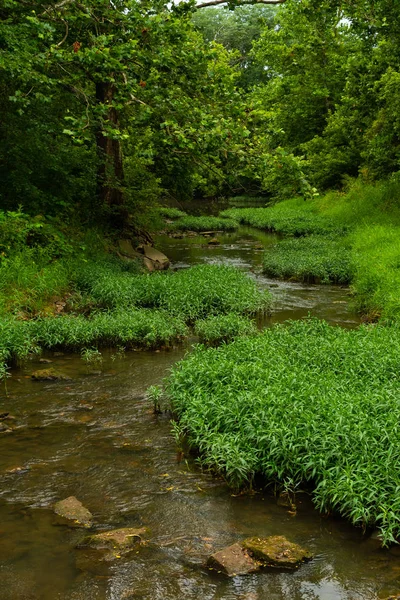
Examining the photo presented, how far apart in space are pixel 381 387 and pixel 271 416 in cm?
176

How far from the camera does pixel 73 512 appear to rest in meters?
5.18

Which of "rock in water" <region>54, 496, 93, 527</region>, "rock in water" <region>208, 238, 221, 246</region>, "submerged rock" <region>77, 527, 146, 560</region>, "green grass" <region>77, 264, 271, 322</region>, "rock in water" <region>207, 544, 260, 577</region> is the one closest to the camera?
"rock in water" <region>207, 544, 260, 577</region>

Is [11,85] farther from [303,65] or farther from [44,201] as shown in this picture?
[303,65]

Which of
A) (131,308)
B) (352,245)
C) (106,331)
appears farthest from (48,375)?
(352,245)

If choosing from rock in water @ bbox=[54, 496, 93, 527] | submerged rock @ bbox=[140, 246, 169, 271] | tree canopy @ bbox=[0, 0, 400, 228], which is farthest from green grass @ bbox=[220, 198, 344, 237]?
rock in water @ bbox=[54, 496, 93, 527]

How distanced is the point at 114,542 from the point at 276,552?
133 centimetres

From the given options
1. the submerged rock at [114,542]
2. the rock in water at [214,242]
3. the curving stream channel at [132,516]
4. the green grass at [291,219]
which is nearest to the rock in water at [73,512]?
the curving stream channel at [132,516]

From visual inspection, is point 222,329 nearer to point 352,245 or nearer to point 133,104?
point 133,104

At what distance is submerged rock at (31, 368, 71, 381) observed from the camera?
8688mm

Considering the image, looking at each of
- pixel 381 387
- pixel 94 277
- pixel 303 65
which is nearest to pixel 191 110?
pixel 94 277

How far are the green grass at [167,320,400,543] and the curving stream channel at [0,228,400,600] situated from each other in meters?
0.28

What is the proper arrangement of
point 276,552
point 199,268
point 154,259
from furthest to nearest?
point 154,259
point 199,268
point 276,552

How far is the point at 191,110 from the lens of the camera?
1266cm

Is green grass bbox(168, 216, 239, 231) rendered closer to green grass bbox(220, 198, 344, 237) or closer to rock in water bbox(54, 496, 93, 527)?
green grass bbox(220, 198, 344, 237)
